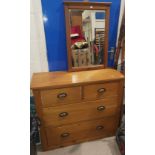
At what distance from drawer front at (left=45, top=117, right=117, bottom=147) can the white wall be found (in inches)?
28.4

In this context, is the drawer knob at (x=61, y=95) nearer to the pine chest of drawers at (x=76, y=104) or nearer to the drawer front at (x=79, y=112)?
the pine chest of drawers at (x=76, y=104)

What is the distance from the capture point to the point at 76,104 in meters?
1.58

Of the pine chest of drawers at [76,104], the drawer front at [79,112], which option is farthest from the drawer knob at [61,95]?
the drawer front at [79,112]

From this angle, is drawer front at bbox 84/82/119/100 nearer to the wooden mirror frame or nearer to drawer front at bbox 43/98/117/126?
drawer front at bbox 43/98/117/126

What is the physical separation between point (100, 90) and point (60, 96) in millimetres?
432

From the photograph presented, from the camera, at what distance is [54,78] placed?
1575 millimetres

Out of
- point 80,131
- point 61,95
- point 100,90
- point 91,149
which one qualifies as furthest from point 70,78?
point 91,149

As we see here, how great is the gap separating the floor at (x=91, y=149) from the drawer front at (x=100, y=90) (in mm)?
613

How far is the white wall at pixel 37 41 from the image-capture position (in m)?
1.52

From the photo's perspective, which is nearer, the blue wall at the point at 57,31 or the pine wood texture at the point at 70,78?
the pine wood texture at the point at 70,78
